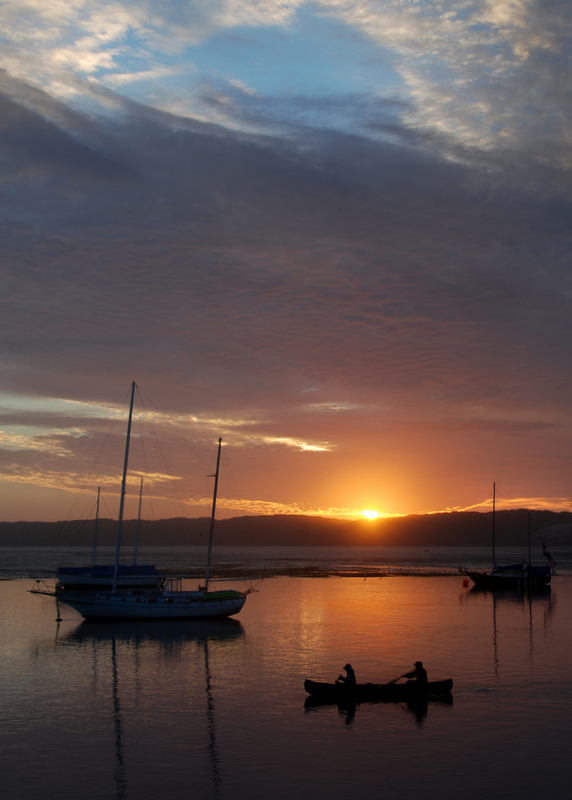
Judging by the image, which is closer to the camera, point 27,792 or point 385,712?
point 27,792

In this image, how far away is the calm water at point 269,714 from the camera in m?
23.2

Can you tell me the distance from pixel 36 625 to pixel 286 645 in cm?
2402

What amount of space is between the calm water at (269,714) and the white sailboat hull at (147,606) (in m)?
1.18

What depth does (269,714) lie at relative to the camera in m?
31.0

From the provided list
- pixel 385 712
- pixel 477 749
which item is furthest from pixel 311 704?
pixel 477 749

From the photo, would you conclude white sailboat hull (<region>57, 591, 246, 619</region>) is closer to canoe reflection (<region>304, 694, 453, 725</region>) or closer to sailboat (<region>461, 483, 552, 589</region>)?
canoe reflection (<region>304, 694, 453, 725</region>)

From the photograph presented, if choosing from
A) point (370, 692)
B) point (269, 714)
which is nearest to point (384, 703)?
point (370, 692)

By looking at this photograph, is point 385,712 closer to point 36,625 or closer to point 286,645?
point 286,645

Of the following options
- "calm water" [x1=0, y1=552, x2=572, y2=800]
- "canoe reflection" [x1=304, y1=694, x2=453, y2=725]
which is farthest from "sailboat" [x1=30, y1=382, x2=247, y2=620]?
"canoe reflection" [x1=304, y1=694, x2=453, y2=725]

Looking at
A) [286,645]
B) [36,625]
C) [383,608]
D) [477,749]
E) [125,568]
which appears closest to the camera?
[477,749]

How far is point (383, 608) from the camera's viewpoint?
74812 mm

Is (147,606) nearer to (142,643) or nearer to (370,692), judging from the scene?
(142,643)

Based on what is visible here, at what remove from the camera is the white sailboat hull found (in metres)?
60.9

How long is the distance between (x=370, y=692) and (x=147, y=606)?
32701mm
